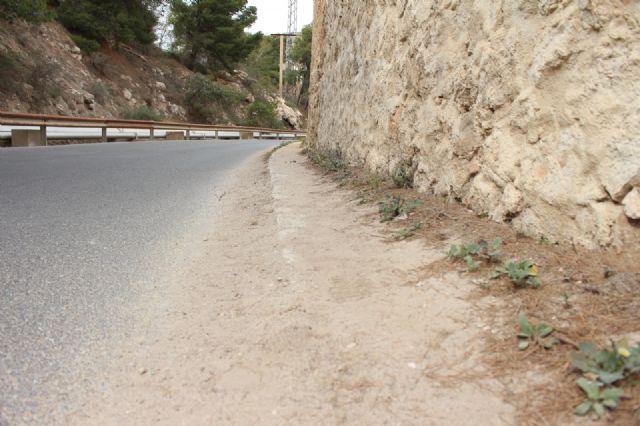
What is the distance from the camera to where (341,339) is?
7.79 feet

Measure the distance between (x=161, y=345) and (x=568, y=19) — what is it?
116 inches

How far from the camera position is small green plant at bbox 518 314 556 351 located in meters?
2.04

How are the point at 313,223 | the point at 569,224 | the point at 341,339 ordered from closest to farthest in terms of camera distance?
the point at 341,339, the point at 569,224, the point at 313,223

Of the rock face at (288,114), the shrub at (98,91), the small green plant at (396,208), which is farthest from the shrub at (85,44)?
the small green plant at (396,208)

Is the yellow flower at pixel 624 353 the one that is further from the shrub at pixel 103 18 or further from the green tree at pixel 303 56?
the green tree at pixel 303 56

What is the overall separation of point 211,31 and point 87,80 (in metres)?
17.2

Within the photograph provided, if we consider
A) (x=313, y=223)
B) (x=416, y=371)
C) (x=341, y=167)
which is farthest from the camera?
(x=341, y=167)

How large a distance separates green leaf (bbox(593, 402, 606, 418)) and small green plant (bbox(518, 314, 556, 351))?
1.32 ft

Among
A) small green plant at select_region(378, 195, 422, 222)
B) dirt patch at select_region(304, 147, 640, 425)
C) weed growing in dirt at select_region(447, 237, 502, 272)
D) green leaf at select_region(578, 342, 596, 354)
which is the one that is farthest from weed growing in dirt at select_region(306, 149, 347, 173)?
green leaf at select_region(578, 342, 596, 354)

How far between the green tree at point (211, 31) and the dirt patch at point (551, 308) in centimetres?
4032

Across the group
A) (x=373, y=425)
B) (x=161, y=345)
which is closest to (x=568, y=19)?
(x=373, y=425)

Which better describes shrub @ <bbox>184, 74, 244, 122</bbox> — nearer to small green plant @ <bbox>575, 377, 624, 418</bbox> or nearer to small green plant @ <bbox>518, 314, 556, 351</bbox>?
small green plant @ <bbox>518, 314, 556, 351</bbox>

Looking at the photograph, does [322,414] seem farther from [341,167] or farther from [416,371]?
[341,167]

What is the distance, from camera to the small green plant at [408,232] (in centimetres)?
379
